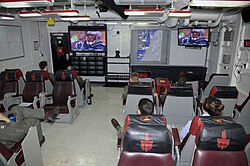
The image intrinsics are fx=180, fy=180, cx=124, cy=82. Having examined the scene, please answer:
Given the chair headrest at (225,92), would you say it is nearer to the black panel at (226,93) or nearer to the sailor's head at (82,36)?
the black panel at (226,93)

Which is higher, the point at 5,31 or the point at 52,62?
the point at 5,31

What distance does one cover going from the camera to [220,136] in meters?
1.54

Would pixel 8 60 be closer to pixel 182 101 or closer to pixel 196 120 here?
pixel 182 101

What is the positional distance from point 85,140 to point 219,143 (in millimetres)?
2454

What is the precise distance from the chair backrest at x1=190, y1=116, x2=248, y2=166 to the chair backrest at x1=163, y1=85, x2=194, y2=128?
4.79 feet

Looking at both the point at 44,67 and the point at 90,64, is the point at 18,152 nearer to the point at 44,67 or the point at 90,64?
the point at 44,67

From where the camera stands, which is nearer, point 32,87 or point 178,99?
point 178,99

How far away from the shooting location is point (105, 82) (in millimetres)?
7230

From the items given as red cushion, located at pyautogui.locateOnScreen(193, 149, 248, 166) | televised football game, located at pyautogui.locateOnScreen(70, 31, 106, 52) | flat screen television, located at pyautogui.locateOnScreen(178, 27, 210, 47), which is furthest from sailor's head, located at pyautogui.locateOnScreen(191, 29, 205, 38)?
red cushion, located at pyautogui.locateOnScreen(193, 149, 248, 166)

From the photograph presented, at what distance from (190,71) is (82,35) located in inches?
168

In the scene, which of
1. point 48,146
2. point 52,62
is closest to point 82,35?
point 52,62

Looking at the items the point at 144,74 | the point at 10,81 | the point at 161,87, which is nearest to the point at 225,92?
the point at 161,87

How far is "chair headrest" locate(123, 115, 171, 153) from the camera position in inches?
60.5

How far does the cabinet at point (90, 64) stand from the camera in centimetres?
709
